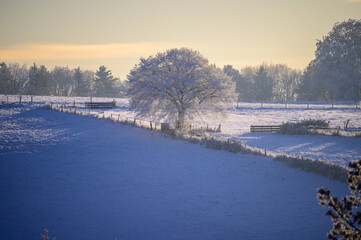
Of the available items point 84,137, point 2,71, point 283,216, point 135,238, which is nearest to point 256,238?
point 283,216

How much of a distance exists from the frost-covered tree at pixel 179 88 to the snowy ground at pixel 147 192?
523 cm

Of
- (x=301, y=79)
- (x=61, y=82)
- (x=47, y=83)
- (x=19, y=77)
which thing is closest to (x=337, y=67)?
(x=301, y=79)

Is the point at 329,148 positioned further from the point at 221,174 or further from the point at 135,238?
the point at 135,238

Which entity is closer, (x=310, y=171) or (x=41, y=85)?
(x=310, y=171)

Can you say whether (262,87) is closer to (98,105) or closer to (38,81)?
(98,105)

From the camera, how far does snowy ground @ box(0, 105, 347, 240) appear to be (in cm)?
1337

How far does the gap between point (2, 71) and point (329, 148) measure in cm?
9741

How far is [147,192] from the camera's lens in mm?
16875

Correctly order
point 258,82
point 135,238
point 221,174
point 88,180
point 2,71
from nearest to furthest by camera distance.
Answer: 1. point 135,238
2. point 88,180
3. point 221,174
4. point 2,71
5. point 258,82

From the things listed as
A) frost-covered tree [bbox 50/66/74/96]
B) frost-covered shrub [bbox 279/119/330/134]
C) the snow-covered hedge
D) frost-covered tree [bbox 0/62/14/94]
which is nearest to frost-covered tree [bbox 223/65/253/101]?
frost-covered shrub [bbox 279/119/330/134]

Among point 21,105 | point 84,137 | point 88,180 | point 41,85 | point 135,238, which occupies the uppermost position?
point 41,85

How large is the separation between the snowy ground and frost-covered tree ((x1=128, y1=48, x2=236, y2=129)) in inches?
206

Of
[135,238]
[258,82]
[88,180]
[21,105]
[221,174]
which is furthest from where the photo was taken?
Result: [258,82]

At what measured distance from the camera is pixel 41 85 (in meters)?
87.9
